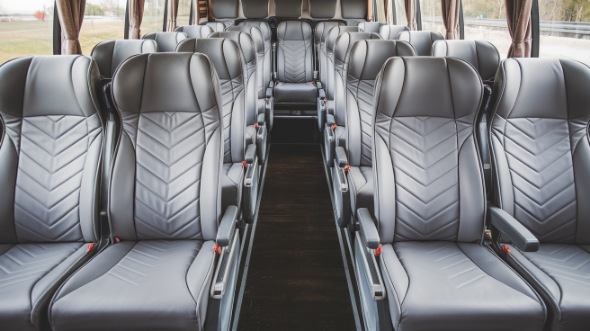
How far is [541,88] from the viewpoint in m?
2.03

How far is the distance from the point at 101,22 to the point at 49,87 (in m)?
2.93

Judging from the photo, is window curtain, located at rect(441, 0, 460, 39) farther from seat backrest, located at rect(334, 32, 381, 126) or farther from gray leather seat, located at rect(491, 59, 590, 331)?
gray leather seat, located at rect(491, 59, 590, 331)

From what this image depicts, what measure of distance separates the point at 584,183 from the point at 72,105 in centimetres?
239

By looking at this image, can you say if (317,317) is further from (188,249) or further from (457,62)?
(457,62)

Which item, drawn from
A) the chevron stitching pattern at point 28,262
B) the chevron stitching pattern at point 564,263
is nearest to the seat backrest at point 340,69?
the chevron stitching pattern at point 564,263

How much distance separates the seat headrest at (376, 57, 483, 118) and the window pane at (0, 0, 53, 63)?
2274mm

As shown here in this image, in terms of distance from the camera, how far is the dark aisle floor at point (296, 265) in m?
2.28

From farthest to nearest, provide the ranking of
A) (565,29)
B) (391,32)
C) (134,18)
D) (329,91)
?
(134,18) → (391,32) → (329,91) → (565,29)

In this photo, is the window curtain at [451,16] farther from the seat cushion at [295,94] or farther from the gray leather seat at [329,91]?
the seat cushion at [295,94]

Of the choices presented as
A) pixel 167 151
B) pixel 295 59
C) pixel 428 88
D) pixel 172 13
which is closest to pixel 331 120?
pixel 428 88

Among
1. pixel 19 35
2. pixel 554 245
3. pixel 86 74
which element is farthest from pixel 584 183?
pixel 19 35

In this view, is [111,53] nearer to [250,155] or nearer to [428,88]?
[250,155]

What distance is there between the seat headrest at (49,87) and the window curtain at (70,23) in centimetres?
163

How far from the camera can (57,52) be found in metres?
3.70
